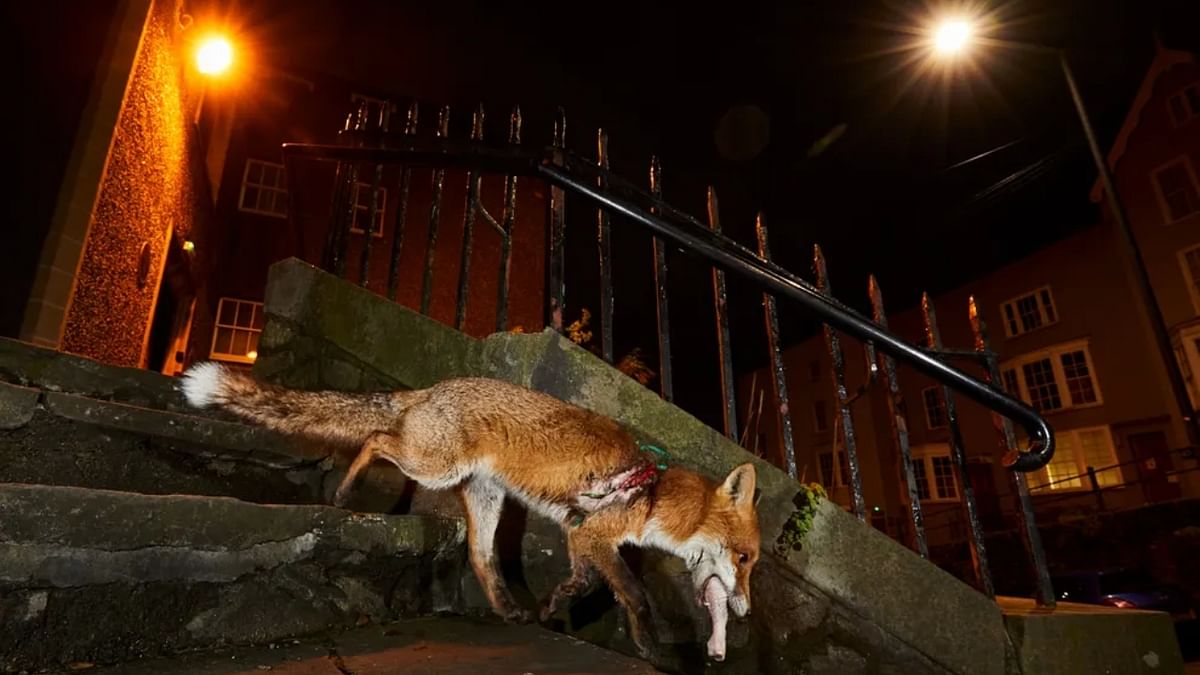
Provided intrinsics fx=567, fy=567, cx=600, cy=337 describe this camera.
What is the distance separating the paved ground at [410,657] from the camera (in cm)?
166

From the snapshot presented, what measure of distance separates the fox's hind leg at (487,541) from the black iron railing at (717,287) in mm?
1034

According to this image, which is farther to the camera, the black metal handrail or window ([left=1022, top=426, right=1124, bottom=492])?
window ([left=1022, top=426, right=1124, bottom=492])

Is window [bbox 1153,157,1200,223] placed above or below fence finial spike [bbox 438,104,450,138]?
above

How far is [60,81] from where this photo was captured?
205 inches

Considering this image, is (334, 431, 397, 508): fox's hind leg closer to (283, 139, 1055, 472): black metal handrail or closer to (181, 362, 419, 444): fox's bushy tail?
(181, 362, 419, 444): fox's bushy tail

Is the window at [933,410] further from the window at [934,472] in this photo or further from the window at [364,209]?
the window at [364,209]

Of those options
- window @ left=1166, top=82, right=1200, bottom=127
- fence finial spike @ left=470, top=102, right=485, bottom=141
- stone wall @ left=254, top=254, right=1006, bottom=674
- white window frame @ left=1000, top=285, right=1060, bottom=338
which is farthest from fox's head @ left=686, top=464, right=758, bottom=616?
white window frame @ left=1000, top=285, right=1060, bottom=338

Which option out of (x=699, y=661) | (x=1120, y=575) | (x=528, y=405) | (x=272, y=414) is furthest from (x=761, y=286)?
(x=1120, y=575)

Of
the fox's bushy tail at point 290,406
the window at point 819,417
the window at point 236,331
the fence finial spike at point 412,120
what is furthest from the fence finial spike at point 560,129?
the window at point 819,417

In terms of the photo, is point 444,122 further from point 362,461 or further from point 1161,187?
point 1161,187

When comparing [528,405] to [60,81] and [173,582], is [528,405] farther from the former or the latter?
[60,81]

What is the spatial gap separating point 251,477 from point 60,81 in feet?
16.7

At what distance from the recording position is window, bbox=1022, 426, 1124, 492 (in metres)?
18.5

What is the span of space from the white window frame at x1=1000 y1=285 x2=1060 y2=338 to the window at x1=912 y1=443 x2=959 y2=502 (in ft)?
17.4
